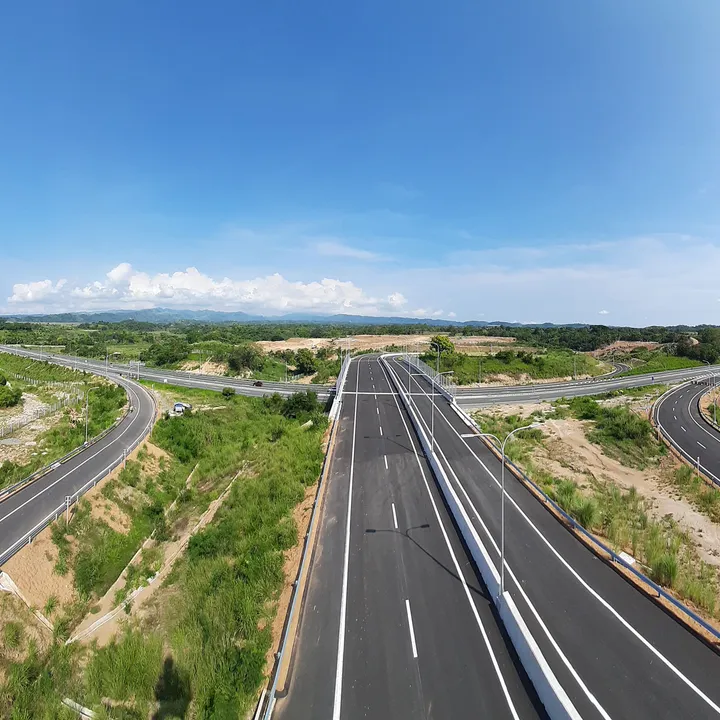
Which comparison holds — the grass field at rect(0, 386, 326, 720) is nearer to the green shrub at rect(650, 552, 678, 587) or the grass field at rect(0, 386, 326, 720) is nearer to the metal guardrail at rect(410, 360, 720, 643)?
the metal guardrail at rect(410, 360, 720, 643)

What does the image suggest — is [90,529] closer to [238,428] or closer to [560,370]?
[238,428]

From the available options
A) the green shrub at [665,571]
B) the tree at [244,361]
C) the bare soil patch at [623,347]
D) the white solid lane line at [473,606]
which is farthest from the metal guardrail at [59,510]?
the bare soil patch at [623,347]

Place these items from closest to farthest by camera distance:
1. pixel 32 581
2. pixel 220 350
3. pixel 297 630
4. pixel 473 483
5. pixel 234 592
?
pixel 297 630 < pixel 234 592 < pixel 32 581 < pixel 473 483 < pixel 220 350

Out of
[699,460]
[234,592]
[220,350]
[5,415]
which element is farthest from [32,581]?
[220,350]

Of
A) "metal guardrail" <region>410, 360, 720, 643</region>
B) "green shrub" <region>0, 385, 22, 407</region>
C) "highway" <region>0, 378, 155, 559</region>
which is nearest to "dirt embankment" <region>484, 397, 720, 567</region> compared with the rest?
"metal guardrail" <region>410, 360, 720, 643</region>

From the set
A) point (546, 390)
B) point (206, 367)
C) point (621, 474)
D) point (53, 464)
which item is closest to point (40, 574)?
point (53, 464)
